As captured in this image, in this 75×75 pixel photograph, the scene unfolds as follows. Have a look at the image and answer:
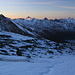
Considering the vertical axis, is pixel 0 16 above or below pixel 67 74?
above

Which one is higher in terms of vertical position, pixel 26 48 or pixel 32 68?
pixel 32 68

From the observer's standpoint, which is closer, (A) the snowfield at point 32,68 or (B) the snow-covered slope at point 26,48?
(A) the snowfield at point 32,68

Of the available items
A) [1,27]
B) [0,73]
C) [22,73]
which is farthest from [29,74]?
[1,27]

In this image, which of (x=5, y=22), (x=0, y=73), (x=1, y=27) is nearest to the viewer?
(x=0, y=73)

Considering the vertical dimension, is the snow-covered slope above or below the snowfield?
below

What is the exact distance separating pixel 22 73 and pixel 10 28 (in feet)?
220

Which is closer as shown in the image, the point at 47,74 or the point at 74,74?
the point at 47,74

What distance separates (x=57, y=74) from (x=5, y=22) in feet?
238

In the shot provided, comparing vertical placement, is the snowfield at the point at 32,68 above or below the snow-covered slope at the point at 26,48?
above

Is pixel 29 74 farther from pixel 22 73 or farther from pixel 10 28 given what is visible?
pixel 10 28

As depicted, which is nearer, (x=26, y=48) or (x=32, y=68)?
(x=32, y=68)

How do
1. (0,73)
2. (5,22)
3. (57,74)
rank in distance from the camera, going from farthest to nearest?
(5,22) < (57,74) < (0,73)

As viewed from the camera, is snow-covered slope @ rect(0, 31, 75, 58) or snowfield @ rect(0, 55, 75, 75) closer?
snowfield @ rect(0, 55, 75, 75)

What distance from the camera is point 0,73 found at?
8.84m
